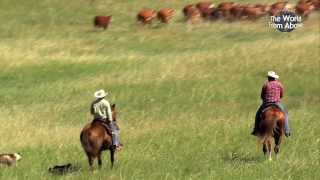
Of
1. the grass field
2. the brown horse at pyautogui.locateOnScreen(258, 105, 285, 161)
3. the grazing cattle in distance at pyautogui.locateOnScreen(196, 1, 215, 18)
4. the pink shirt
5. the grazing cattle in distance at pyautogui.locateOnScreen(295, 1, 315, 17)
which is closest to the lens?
the grass field

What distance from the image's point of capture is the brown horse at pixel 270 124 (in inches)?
692

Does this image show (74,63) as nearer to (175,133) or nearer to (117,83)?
(117,83)

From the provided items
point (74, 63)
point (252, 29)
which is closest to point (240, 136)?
point (74, 63)

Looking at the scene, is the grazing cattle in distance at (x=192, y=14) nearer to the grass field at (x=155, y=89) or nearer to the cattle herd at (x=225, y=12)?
the cattle herd at (x=225, y=12)

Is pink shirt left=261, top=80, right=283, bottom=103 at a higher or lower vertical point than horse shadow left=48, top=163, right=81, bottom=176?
higher

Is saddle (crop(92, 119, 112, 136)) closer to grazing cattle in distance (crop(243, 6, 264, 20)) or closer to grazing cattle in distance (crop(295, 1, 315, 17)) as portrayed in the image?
grazing cattle in distance (crop(243, 6, 264, 20))

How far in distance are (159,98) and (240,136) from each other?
833cm

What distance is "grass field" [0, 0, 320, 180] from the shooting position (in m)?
17.4

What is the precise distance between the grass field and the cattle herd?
30.0 inches

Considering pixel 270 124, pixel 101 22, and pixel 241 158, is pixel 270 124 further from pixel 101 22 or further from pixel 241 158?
pixel 101 22

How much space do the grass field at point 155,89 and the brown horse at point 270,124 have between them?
1.98 ft

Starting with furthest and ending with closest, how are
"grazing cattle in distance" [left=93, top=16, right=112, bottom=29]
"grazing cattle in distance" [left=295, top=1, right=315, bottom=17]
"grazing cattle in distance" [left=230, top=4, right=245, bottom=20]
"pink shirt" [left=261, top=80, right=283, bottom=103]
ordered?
"grazing cattle in distance" [left=230, top=4, right=245, bottom=20] → "grazing cattle in distance" [left=295, top=1, right=315, bottom=17] → "grazing cattle in distance" [left=93, top=16, right=112, bottom=29] → "pink shirt" [left=261, top=80, right=283, bottom=103]

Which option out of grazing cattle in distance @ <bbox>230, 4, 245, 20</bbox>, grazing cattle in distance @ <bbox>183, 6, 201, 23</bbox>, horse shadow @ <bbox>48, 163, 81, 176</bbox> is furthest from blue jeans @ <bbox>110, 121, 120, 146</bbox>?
grazing cattle in distance @ <bbox>183, 6, 201, 23</bbox>

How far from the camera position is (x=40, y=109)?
26.8 metres
